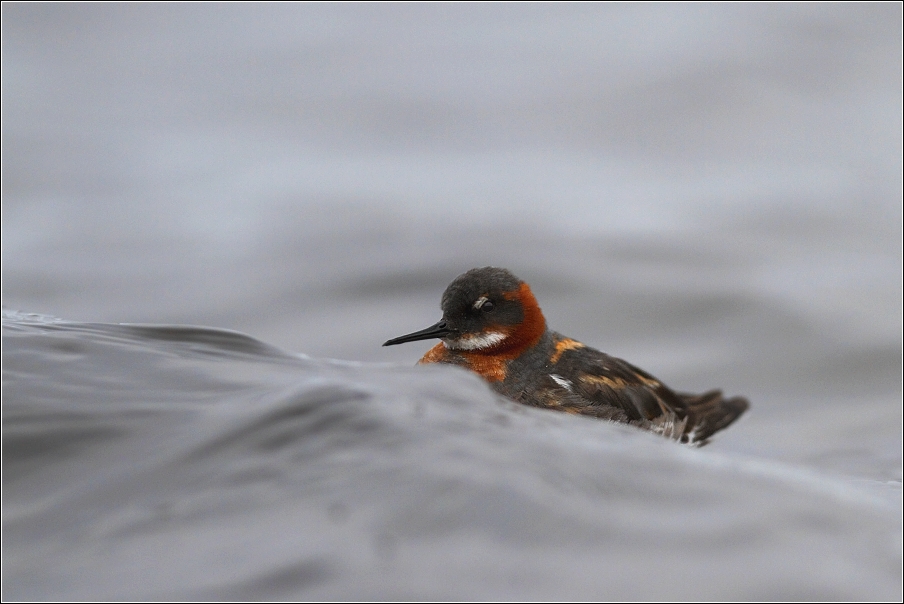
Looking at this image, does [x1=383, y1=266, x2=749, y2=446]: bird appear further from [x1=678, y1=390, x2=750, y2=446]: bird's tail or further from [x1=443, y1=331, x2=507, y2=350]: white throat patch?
[x1=678, y1=390, x2=750, y2=446]: bird's tail

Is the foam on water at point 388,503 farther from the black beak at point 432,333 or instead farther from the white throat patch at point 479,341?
the white throat patch at point 479,341

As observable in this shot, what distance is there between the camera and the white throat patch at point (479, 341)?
643 centimetres

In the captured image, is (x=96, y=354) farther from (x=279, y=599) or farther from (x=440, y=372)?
(x=279, y=599)

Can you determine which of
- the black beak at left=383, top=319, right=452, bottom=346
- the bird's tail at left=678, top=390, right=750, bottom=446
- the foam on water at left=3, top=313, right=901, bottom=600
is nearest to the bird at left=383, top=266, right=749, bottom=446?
the black beak at left=383, top=319, right=452, bottom=346

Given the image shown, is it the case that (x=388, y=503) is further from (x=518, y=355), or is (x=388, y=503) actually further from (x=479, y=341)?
(x=518, y=355)

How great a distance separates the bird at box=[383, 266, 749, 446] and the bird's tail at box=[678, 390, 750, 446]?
641 mm

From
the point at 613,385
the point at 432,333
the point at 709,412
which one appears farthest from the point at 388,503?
the point at 709,412

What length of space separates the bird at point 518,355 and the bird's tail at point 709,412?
2.10 feet

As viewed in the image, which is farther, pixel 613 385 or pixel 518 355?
pixel 613 385

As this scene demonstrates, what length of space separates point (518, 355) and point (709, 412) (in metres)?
1.75

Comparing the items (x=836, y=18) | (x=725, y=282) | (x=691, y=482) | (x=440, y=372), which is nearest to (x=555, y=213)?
(x=725, y=282)

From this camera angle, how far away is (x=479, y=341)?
6.46 m

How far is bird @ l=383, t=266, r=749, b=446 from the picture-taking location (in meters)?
6.36

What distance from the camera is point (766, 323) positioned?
9180 millimetres
